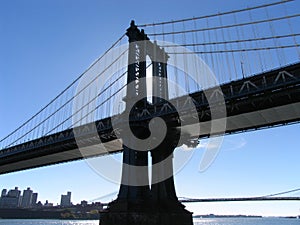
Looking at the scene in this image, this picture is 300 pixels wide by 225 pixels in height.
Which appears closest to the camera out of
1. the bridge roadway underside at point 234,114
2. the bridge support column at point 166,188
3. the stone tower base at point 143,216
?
the bridge roadway underside at point 234,114

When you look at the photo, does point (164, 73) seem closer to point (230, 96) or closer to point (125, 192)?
point (230, 96)

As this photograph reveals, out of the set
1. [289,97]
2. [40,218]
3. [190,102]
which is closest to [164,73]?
[190,102]

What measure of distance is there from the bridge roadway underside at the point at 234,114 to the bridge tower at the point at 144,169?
2.10 metres

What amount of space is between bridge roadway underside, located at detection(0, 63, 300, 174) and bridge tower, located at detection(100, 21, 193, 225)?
210cm

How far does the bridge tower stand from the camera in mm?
26469

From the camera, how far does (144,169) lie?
2888 cm

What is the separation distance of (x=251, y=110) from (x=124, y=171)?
41.8 ft

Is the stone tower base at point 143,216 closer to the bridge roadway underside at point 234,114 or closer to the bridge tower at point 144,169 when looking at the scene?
the bridge tower at point 144,169

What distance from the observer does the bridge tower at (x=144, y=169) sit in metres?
26.5

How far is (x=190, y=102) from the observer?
92.7 feet

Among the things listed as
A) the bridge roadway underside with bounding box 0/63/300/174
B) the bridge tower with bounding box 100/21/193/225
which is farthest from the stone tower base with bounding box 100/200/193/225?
the bridge roadway underside with bounding box 0/63/300/174

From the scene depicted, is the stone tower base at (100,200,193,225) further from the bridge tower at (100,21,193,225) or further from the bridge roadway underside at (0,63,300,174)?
the bridge roadway underside at (0,63,300,174)

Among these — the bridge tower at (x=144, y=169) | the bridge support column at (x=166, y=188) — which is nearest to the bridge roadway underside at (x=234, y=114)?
the bridge tower at (x=144, y=169)

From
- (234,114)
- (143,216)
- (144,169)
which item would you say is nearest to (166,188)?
(144,169)
